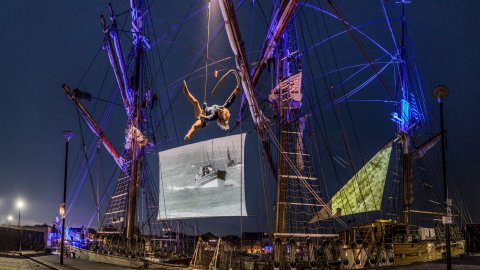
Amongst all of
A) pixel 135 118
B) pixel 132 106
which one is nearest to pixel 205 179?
pixel 135 118

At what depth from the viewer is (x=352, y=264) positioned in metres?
24.6

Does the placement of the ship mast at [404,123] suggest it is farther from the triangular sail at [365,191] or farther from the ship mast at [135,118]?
the ship mast at [135,118]

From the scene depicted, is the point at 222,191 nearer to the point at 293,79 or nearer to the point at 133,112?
the point at 293,79

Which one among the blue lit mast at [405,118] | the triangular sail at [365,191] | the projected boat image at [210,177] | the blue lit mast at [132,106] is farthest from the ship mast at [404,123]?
the projected boat image at [210,177]

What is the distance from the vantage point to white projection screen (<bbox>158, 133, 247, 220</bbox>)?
20.5 m

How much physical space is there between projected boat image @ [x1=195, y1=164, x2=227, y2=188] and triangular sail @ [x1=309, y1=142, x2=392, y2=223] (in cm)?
1641

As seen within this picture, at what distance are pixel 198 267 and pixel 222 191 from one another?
3.43m

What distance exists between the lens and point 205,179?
21906 millimetres

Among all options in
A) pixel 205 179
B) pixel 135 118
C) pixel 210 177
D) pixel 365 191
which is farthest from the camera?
pixel 365 191

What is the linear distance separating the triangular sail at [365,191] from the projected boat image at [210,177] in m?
16.4

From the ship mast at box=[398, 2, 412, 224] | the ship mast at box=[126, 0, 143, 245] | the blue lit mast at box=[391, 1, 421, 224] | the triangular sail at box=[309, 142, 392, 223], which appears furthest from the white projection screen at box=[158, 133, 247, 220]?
the blue lit mast at box=[391, 1, 421, 224]

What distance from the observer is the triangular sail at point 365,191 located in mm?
38125

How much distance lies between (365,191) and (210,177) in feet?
68.7

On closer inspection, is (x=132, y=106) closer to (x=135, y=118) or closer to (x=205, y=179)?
(x=135, y=118)
